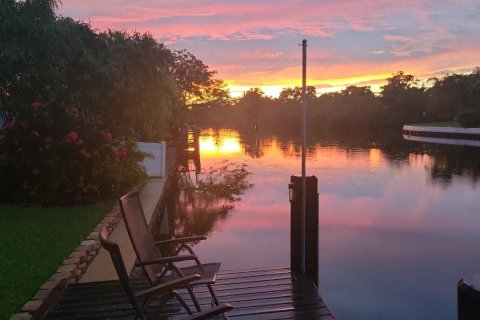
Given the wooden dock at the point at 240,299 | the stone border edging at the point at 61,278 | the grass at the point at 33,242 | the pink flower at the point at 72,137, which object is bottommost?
the wooden dock at the point at 240,299

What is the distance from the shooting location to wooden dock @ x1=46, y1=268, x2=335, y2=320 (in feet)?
12.4

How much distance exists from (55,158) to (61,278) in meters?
3.98

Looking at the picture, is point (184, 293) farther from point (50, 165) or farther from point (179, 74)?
point (179, 74)

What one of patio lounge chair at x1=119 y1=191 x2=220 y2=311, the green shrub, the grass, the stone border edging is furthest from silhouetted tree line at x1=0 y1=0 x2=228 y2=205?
the green shrub

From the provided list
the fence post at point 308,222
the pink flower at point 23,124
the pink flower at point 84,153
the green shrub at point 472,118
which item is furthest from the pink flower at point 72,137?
the green shrub at point 472,118

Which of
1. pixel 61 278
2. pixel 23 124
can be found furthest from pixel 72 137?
pixel 61 278

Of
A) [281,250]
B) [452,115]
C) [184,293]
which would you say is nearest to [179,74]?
[281,250]

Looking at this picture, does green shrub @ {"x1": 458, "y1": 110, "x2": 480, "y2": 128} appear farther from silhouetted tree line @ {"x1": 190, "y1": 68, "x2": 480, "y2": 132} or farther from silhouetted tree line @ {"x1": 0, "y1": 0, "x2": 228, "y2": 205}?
silhouetted tree line @ {"x1": 0, "y1": 0, "x2": 228, "y2": 205}

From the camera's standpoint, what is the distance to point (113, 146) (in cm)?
902

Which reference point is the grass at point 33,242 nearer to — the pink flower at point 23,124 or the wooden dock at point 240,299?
the wooden dock at point 240,299

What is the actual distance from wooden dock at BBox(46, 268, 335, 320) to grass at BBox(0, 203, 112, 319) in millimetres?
295

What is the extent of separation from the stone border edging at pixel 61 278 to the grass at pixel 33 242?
6 centimetres

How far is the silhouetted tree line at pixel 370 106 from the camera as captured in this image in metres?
49.0

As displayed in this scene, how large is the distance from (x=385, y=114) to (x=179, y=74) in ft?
132
